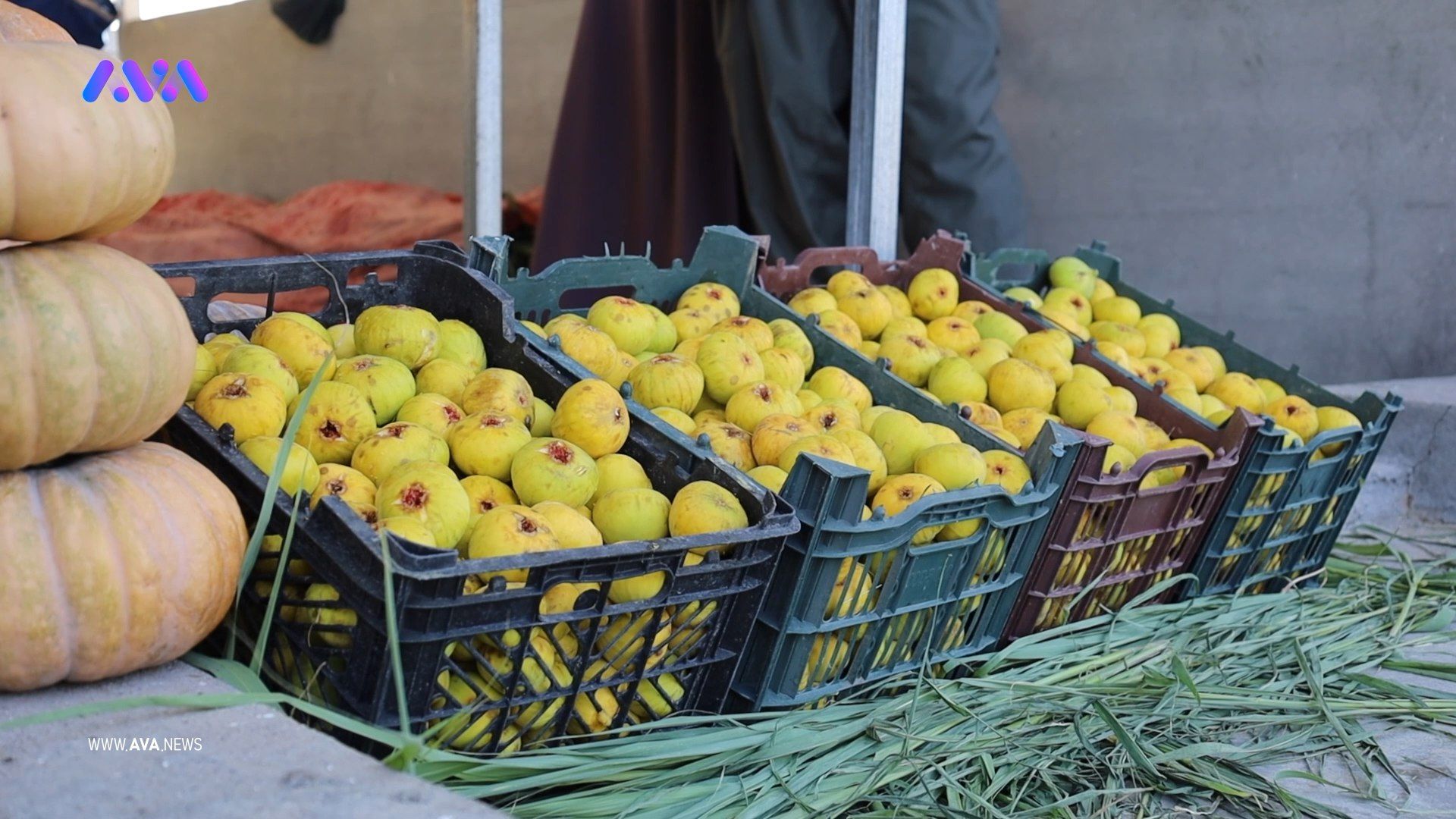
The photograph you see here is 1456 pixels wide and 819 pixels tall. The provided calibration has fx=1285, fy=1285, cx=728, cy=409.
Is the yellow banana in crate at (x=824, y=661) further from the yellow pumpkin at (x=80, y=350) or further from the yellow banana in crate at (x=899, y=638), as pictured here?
the yellow pumpkin at (x=80, y=350)

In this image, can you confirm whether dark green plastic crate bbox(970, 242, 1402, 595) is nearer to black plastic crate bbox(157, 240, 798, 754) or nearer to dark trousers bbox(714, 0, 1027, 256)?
dark trousers bbox(714, 0, 1027, 256)

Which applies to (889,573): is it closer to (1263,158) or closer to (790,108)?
(790,108)

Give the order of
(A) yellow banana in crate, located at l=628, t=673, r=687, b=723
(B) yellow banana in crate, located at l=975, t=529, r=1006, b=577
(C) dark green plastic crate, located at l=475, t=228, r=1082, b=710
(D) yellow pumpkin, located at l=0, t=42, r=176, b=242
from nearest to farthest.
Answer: (D) yellow pumpkin, located at l=0, t=42, r=176, b=242 → (A) yellow banana in crate, located at l=628, t=673, r=687, b=723 → (C) dark green plastic crate, located at l=475, t=228, r=1082, b=710 → (B) yellow banana in crate, located at l=975, t=529, r=1006, b=577

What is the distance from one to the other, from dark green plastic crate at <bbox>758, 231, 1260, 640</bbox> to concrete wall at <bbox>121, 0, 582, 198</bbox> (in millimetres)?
5190

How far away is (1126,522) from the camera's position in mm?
2773

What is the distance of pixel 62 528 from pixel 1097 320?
3.10m

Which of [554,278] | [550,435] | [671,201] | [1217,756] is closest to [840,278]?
[554,278]

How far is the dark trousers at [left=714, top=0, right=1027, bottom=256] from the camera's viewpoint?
4664 millimetres

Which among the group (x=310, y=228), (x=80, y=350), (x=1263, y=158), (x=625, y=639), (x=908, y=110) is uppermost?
(x=1263, y=158)

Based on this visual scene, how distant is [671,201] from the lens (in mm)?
5594

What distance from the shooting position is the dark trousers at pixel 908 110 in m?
4.66

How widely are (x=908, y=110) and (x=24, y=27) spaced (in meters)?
3.39

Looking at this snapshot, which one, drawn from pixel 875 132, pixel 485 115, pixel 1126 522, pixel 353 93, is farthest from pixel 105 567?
pixel 353 93

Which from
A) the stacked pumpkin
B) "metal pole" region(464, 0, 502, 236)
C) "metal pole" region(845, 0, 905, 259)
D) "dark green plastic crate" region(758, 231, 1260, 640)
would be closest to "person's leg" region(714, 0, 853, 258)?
"metal pole" region(845, 0, 905, 259)
